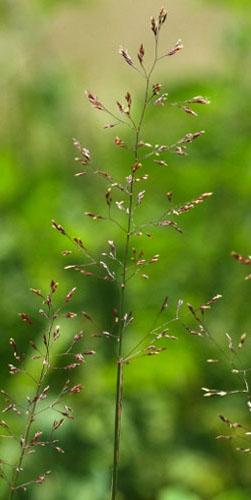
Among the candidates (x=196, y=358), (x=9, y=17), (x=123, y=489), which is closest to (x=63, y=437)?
(x=123, y=489)

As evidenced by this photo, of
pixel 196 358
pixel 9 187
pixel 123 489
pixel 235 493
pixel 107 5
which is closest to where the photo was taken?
pixel 235 493

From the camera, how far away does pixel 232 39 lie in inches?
154

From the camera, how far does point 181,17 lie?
5504 millimetres

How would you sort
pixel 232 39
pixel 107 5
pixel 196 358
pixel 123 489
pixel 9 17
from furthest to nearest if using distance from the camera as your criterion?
pixel 107 5 → pixel 9 17 → pixel 232 39 → pixel 196 358 → pixel 123 489

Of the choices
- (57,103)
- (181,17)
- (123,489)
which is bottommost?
(123,489)

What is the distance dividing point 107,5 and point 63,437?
367 centimetres

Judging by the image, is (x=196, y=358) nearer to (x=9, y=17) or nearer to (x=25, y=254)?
(x=25, y=254)

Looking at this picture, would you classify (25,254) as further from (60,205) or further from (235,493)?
(235,493)

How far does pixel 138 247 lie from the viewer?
297 centimetres

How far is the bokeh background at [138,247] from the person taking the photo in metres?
2.29

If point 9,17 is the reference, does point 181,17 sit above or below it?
above

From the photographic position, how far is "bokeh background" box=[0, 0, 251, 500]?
2294mm

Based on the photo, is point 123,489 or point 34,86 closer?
point 123,489

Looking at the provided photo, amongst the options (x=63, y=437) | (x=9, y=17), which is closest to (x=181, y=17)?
(x=9, y=17)
